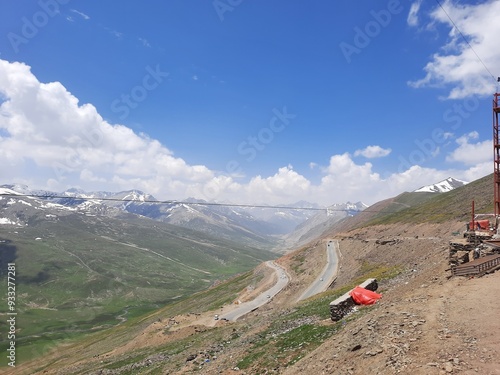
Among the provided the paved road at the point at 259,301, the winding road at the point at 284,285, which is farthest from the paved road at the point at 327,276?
the paved road at the point at 259,301

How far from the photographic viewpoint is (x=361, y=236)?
129 m

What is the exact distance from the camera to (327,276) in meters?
82.6

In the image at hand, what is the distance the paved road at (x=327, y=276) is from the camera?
7079 cm

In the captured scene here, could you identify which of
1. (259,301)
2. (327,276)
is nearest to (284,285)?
(327,276)

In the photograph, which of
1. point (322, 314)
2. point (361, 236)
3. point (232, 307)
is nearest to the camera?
point (322, 314)

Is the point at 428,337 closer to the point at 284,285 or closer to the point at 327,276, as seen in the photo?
the point at 327,276

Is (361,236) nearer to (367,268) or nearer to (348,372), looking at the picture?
(367,268)

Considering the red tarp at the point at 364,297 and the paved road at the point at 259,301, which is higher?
the red tarp at the point at 364,297

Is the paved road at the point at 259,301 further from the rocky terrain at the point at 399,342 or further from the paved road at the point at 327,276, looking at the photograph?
the rocky terrain at the point at 399,342

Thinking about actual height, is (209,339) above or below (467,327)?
below

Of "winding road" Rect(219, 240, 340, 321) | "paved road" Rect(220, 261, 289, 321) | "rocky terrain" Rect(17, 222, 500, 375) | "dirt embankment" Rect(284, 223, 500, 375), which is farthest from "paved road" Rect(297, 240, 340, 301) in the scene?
"dirt embankment" Rect(284, 223, 500, 375)

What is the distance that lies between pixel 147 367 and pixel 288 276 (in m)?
67.5

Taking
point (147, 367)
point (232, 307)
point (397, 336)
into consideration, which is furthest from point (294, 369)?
point (232, 307)

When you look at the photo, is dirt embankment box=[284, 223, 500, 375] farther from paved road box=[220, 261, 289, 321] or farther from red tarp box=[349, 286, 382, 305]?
paved road box=[220, 261, 289, 321]
